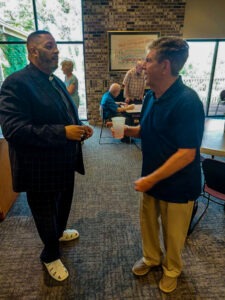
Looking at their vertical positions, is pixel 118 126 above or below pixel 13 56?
below

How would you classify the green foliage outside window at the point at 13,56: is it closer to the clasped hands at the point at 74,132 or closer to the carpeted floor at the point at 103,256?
the carpeted floor at the point at 103,256

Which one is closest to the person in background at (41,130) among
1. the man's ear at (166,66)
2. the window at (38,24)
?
the man's ear at (166,66)

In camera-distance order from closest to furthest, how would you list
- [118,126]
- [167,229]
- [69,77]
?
1. [167,229]
2. [118,126]
3. [69,77]

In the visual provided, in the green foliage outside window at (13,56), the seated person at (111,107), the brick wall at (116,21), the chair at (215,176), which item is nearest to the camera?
the chair at (215,176)

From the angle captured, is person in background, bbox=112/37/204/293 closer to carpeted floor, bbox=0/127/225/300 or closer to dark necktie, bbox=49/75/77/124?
carpeted floor, bbox=0/127/225/300

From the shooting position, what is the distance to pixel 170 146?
1137 millimetres

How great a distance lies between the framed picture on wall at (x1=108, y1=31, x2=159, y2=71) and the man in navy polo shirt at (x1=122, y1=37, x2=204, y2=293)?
417cm

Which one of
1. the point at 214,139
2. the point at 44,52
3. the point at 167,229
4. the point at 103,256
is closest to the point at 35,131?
the point at 44,52

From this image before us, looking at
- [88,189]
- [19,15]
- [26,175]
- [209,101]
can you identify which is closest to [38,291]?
[26,175]

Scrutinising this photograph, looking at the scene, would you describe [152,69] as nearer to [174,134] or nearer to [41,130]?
[174,134]

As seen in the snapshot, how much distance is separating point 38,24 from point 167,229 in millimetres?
5347

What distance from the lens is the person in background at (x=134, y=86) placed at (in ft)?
14.5

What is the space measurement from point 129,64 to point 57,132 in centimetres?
450

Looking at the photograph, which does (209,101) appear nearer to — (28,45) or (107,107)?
(107,107)
